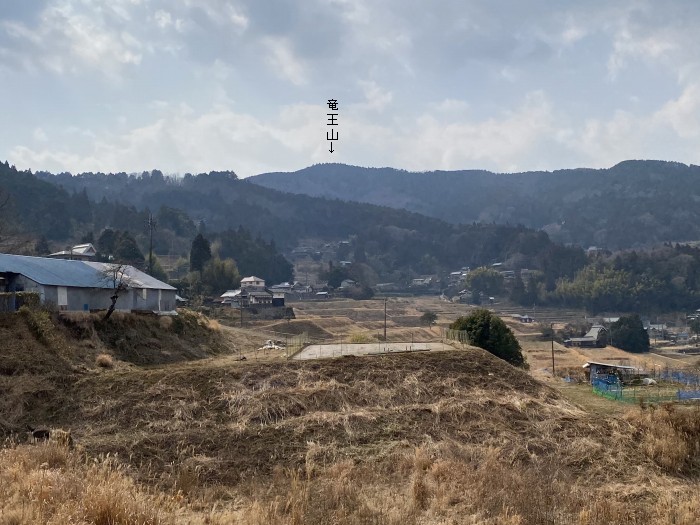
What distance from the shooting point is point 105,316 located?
31.0 m

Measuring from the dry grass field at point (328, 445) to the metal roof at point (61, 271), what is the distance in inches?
221

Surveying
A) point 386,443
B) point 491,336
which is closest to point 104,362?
point 386,443

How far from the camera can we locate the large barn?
31156 mm

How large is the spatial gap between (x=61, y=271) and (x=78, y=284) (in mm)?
1768

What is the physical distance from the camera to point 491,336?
1505 inches

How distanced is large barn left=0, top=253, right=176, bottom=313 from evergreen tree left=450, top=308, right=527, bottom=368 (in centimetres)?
1945

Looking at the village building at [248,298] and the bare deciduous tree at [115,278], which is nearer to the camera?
the bare deciduous tree at [115,278]

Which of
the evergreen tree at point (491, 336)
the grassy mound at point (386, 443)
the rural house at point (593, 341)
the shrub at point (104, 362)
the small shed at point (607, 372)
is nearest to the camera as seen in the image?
the grassy mound at point (386, 443)

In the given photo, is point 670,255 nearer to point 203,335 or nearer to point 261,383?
point 203,335

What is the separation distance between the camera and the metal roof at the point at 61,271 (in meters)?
31.5

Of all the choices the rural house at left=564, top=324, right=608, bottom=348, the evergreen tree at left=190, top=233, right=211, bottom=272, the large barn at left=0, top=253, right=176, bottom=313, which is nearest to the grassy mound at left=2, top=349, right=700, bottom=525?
the large barn at left=0, top=253, right=176, bottom=313

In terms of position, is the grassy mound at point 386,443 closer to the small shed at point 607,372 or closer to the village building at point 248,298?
the small shed at point 607,372

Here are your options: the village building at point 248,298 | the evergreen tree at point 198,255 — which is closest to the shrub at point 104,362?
the village building at point 248,298

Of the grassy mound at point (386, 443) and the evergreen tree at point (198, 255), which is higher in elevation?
the evergreen tree at point (198, 255)
